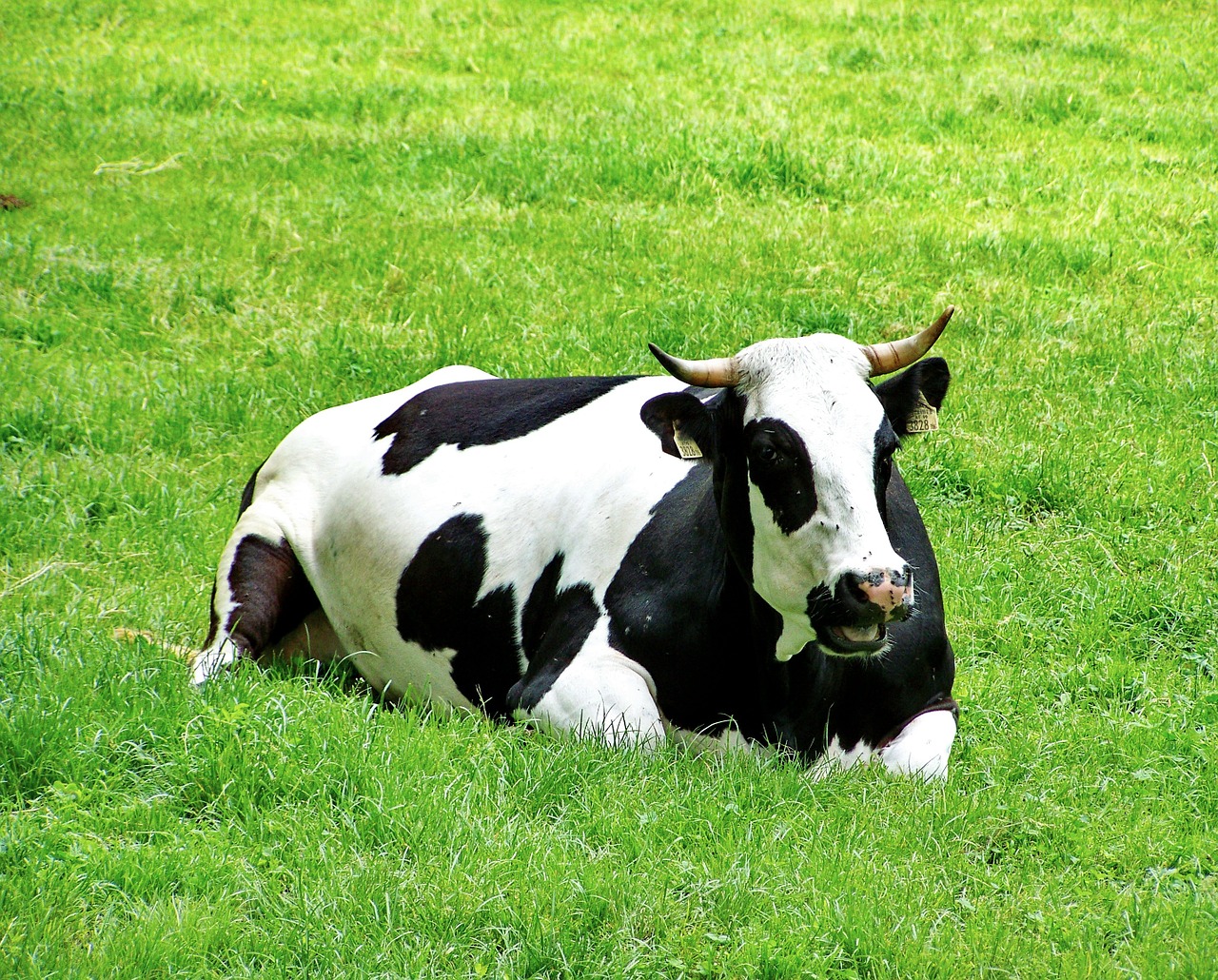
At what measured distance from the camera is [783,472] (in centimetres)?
454

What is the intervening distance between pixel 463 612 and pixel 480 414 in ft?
3.43

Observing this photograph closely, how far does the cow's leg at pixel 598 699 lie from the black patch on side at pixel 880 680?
0.49 m

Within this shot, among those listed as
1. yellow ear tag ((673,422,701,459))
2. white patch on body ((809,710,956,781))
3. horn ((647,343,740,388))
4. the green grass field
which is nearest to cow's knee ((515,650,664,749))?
the green grass field

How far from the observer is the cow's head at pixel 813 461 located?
14.3ft

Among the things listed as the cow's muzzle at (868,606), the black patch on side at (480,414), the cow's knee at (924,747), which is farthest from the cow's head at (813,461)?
the black patch on side at (480,414)

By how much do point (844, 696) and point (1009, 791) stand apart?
651 mm

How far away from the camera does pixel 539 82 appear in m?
14.3

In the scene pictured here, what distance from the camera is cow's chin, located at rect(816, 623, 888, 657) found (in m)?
4.41

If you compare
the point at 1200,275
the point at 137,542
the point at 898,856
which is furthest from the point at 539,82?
the point at 898,856

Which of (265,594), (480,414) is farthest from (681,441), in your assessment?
(265,594)

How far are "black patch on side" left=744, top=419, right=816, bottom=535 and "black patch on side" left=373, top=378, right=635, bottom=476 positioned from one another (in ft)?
6.16

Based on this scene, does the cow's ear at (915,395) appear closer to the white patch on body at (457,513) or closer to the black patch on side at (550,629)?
the white patch on body at (457,513)

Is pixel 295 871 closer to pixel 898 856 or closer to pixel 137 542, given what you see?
pixel 898 856

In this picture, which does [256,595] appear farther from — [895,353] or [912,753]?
[895,353]
